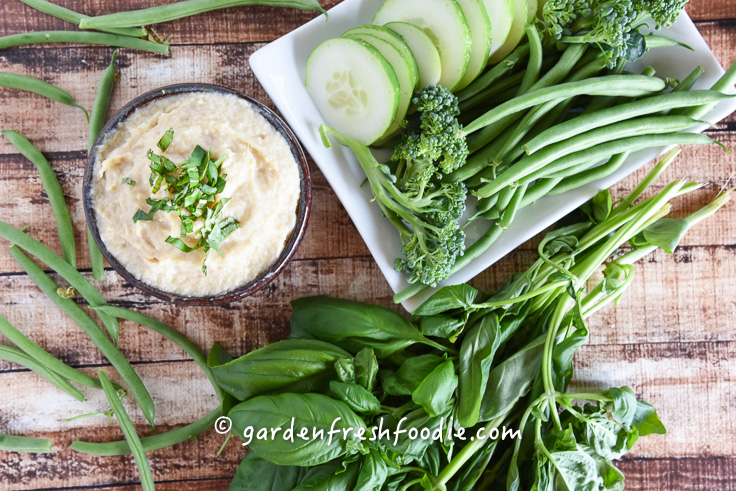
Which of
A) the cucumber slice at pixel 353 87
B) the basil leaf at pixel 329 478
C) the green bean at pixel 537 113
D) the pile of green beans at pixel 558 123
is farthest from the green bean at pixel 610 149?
the basil leaf at pixel 329 478

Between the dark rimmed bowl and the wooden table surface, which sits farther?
the wooden table surface

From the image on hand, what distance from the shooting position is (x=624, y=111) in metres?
1.92

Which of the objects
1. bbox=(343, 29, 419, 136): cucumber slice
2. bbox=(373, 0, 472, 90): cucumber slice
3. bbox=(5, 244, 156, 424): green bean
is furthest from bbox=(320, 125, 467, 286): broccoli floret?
bbox=(5, 244, 156, 424): green bean

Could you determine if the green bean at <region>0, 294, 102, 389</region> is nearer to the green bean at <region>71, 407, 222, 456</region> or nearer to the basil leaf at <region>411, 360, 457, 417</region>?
the green bean at <region>71, 407, 222, 456</region>

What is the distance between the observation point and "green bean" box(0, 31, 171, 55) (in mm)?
2254

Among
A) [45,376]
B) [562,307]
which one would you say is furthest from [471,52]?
[45,376]

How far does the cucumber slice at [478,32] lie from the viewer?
187 cm

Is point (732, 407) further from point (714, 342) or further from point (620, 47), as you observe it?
point (620, 47)

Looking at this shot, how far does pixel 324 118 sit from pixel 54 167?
1.17 m

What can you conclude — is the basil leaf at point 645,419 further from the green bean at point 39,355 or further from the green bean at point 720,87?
the green bean at point 39,355

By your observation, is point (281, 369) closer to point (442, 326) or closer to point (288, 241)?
point (288, 241)

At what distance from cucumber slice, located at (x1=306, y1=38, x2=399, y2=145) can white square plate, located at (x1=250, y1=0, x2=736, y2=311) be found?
9cm

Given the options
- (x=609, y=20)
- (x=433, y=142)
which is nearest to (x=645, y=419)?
(x=433, y=142)

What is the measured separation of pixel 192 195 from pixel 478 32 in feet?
3.55
